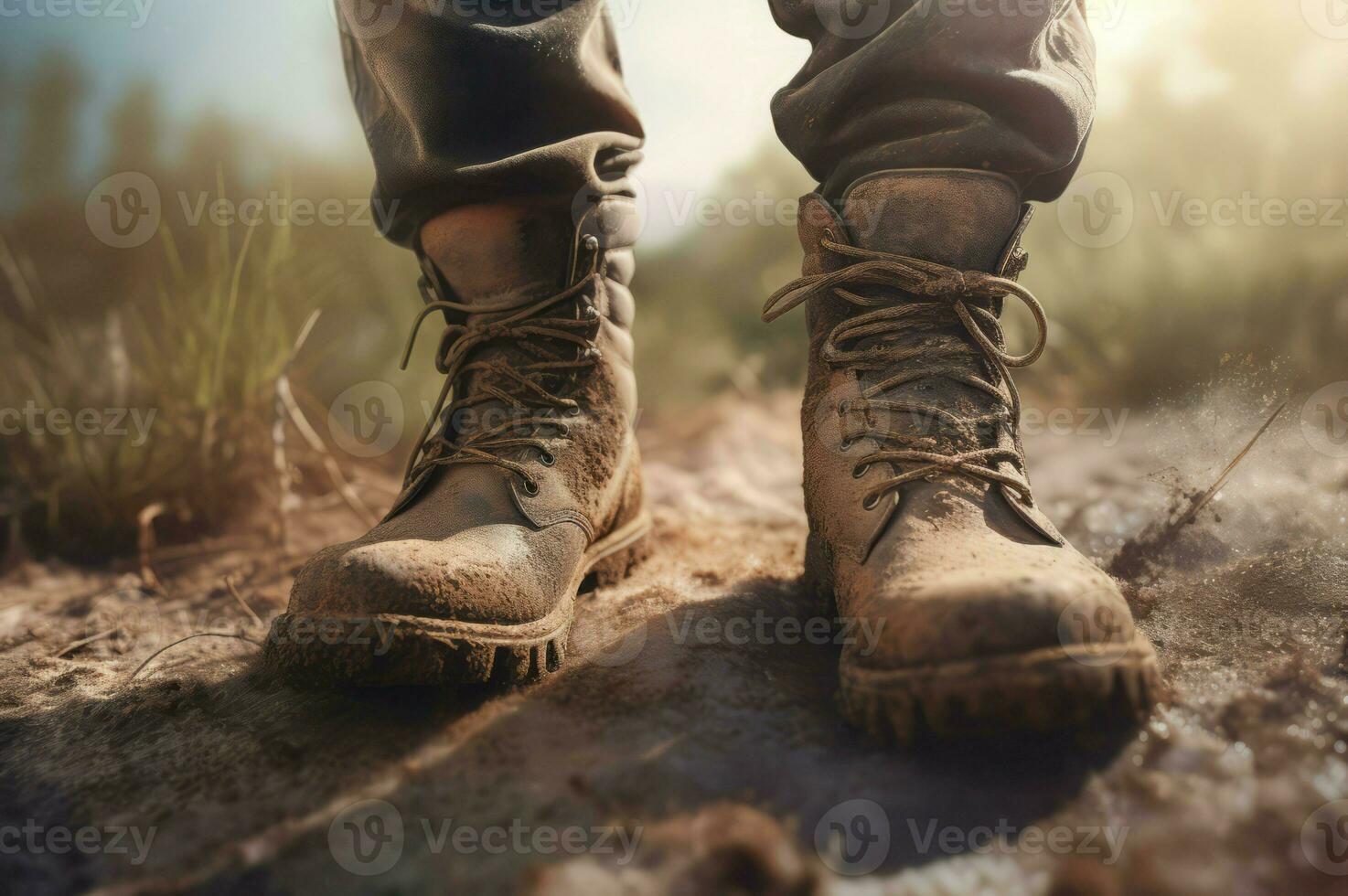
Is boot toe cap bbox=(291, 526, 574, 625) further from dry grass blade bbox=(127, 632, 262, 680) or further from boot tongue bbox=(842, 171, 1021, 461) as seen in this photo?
boot tongue bbox=(842, 171, 1021, 461)

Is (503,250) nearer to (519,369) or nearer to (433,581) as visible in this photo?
(519,369)

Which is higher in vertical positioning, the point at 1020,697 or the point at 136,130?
the point at 136,130

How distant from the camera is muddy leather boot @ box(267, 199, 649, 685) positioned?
0.99 metres

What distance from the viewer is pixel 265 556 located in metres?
1.85

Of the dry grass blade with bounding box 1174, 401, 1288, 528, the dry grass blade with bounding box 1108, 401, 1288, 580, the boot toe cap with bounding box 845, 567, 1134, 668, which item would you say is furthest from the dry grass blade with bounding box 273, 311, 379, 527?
the dry grass blade with bounding box 1174, 401, 1288, 528

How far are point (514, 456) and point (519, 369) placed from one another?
147mm

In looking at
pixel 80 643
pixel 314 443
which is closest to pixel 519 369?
pixel 80 643

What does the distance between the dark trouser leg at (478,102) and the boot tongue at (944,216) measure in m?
0.47

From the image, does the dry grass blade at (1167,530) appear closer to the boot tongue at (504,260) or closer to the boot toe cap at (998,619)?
the boot toe cap at (998,619)

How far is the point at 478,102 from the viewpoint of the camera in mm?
1239

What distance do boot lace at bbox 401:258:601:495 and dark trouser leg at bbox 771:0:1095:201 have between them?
18.3 inches

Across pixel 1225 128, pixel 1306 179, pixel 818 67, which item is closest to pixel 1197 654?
pixel 818 67

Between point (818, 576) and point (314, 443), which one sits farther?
point (314, 443)

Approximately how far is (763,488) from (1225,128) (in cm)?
197
